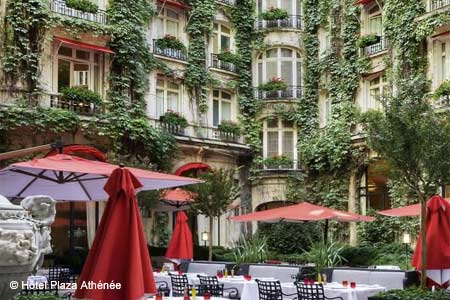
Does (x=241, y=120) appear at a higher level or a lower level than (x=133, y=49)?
Answer: lower

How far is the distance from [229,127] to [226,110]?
53.3 inches

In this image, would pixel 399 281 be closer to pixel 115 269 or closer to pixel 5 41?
pixel 115 269

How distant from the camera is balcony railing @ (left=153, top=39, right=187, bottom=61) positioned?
96.0ft

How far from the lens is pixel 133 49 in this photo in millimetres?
27672

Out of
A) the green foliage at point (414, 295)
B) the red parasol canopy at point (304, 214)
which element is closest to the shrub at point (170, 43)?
the red parasol canopy at point (304, 214)

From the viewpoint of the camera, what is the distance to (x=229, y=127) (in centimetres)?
3114

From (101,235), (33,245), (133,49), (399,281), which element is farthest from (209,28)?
(33,245)

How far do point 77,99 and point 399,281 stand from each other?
14.0m

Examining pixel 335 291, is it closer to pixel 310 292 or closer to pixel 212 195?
pixel 310 292

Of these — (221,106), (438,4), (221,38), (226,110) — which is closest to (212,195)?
(221,106)

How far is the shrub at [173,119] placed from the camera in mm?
28859

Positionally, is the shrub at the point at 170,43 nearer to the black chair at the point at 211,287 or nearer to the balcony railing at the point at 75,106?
the balcony railing at the point at 75,106

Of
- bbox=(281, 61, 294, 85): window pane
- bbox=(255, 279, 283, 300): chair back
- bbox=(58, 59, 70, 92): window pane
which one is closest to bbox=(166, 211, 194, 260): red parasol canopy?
bbox=(255, 279, 283, 300): chair back

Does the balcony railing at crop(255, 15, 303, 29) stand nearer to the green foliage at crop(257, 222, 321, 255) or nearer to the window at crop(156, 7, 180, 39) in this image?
the window at crop(156, 7, 180, 39)
